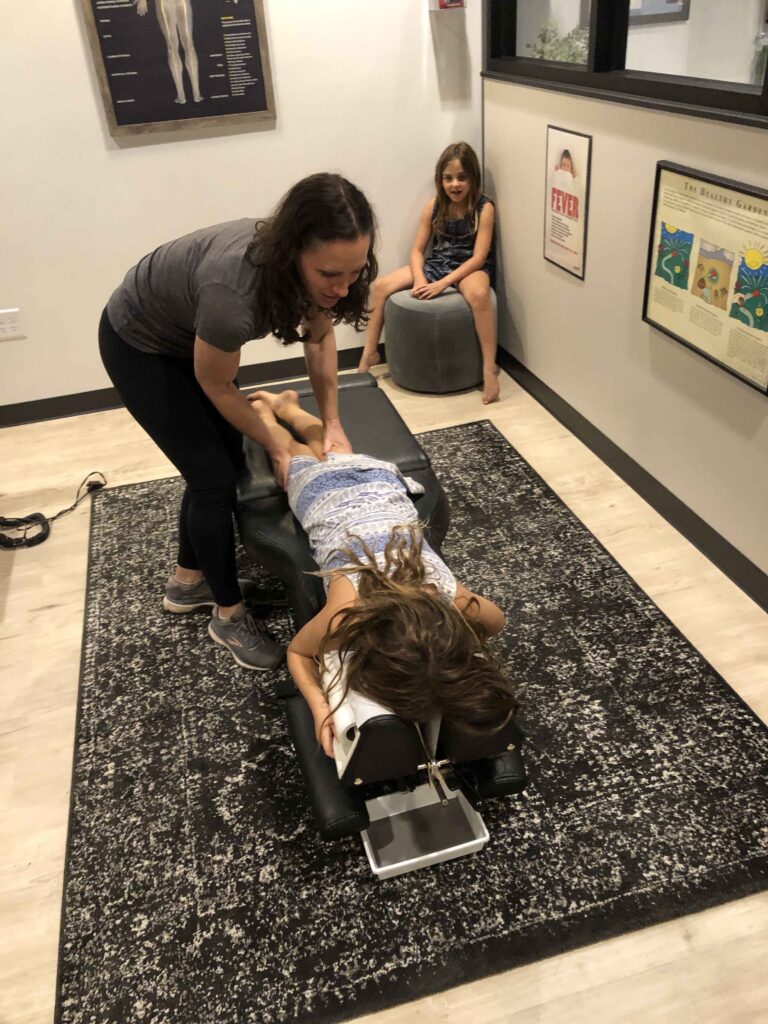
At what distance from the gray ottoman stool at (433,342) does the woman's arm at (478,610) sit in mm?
1748

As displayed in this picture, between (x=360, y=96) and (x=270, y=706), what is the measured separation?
7.88ft

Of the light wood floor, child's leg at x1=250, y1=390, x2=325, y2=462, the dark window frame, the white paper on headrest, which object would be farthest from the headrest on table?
the dark window frame

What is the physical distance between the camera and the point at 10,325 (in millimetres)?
3018

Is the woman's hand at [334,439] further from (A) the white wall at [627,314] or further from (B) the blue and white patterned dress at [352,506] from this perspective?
(A) the white wall at [627,314]

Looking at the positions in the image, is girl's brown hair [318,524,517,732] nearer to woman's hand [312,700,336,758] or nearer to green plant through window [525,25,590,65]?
woman's hand [312,700,336,758]

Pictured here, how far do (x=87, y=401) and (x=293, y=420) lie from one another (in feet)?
5.36

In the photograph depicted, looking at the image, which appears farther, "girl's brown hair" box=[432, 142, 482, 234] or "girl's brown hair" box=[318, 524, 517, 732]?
"girl's brown hair" box=[432, 142, 482, 234]

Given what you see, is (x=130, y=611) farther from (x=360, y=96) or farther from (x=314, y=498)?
(x=360, y=96)

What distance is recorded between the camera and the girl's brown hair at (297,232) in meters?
1.26

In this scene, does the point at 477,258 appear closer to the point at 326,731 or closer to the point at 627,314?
the point at 627,314

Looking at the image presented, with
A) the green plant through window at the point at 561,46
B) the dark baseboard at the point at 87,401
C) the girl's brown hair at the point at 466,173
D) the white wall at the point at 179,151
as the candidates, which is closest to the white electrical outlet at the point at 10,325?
the white wall at the point at 179,151

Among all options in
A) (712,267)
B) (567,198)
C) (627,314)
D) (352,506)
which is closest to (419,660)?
(352,506)

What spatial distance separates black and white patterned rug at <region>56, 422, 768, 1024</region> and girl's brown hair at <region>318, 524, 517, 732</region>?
1.22 ft

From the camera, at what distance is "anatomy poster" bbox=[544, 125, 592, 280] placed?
245 cm
